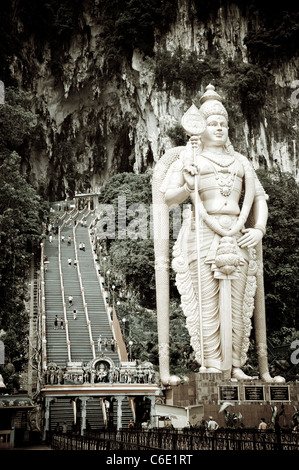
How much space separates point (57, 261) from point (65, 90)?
14.8 m

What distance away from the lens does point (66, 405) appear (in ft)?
52.3

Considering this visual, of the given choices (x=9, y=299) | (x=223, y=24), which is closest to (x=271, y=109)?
(x=223, y=24)

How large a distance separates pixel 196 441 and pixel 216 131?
815 centimetres

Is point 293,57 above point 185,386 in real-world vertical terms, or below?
above

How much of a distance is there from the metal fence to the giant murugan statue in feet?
13.5

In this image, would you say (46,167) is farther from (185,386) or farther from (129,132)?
(185,386)

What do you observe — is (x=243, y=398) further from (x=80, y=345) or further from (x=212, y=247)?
(x=80, y=345)

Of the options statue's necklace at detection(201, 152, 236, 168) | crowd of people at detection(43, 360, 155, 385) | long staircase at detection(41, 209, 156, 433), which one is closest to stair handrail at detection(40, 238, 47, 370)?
long staircase at detection(41, 209, 156, 433)

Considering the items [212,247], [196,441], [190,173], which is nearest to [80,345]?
[212,247]

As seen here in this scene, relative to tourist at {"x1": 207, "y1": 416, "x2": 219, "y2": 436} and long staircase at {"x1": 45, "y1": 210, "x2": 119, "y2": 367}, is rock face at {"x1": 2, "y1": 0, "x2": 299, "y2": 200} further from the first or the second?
tourist at {"x1": 207, "y1": 416, "x2": 219, "y2": 436}

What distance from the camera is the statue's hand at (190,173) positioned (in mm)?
12773

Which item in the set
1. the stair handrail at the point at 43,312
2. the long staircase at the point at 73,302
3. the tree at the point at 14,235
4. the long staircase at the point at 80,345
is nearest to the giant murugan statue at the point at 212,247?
the long staircase at the point at 80,345

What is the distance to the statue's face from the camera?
44.5 ft
